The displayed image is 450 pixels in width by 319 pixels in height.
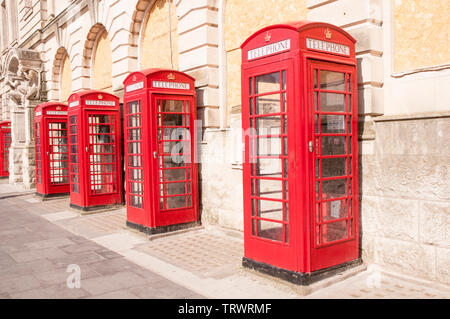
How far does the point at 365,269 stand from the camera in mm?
4938

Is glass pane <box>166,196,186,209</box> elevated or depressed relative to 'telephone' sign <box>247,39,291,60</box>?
depressed

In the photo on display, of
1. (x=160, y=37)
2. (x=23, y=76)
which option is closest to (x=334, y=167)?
(x=160, y=37)

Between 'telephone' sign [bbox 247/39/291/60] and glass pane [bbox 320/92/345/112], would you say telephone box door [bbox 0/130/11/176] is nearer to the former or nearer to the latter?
'telephone' sign [bbox 247/39/291/60]

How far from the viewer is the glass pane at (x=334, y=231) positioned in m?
4.68

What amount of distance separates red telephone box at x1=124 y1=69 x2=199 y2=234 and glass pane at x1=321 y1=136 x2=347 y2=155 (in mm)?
3227

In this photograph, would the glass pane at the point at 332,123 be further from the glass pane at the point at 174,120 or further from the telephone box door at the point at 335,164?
the glass pane at the point at 174,120

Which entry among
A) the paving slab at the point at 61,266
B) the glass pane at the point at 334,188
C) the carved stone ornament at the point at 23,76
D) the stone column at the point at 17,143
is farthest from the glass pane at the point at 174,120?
the stone column at the point at 17,143

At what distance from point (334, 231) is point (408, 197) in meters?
0.91

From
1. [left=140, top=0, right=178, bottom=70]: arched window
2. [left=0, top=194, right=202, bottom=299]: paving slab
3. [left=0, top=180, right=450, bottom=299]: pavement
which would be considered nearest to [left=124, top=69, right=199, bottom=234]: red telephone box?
[left=0, top=180, right=450, bottom=299]: pavement

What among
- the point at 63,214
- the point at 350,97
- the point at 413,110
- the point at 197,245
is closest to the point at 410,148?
the point at 413,110

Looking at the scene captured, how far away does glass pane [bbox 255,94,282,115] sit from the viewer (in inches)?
187

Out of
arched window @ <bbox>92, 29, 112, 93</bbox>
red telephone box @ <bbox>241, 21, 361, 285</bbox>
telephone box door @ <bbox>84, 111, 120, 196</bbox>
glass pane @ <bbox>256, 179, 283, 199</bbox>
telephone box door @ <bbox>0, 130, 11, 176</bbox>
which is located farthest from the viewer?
telephone box door @ <bbox>0, 130, 11, 176</bbox>

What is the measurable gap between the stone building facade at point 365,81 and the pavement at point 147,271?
1.36 ft

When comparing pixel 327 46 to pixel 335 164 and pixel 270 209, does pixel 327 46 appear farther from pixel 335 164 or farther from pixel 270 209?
pixel 270 209
